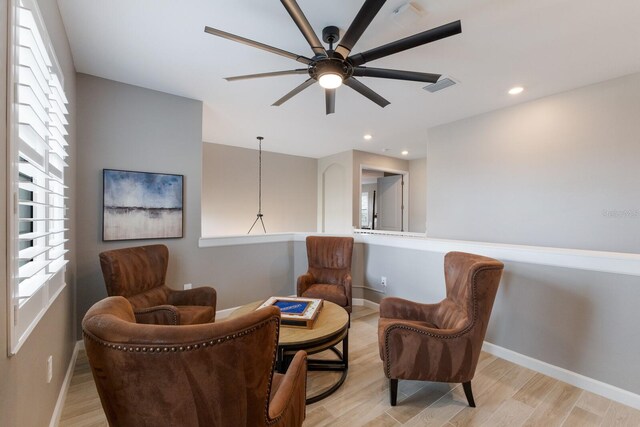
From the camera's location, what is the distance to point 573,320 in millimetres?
2172

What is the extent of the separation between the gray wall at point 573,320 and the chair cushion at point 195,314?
265 cm

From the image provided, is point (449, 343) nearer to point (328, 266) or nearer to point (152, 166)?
point (328, 266)

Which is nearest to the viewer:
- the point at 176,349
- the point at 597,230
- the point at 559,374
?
the point at 176,349

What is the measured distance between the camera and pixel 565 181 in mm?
3021

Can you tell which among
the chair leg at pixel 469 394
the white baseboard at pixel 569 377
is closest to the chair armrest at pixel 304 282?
the chair leg at pixel 469 394

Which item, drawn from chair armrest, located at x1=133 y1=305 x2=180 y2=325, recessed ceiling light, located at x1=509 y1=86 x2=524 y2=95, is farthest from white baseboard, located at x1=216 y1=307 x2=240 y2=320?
recessed ceiling light, located at x1=509 y1=86 x2=524 y2=95

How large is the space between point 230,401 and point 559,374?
8.72 ft

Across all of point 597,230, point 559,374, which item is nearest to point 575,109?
point 597,230

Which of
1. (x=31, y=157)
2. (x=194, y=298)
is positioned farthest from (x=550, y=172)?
(x=31, y=157)

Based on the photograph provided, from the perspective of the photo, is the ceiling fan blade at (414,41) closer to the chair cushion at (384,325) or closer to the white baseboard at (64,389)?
the chair cushion at (384,325)

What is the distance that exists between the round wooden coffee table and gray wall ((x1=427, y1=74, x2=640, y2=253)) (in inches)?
100

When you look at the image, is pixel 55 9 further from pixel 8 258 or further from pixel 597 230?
pixel 597 230

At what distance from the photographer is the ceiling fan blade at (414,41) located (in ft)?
4.76

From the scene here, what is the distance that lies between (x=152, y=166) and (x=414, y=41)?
9.19 feet
